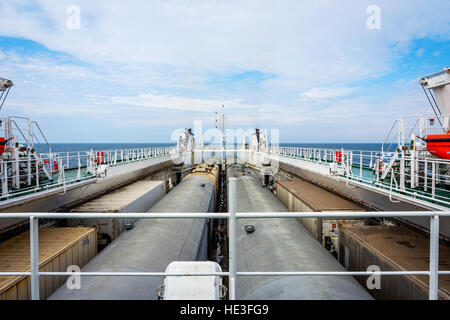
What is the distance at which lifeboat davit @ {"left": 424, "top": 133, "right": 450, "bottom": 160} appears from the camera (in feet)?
31.9

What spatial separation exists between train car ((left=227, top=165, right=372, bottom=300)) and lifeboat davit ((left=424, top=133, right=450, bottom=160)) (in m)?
6.25

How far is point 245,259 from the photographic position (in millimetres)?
7820

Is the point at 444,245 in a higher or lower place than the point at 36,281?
lower

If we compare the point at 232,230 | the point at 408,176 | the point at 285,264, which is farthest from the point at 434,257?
the point at 408,176

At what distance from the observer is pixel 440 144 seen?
9961 mm

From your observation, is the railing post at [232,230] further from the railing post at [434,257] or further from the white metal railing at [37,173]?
the white metal railing at [37,173]

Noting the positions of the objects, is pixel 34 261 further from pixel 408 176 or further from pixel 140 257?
pixel 408 176

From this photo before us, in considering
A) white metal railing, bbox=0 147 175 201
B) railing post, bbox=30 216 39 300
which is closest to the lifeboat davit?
railing post, bbox=30 216 39 300

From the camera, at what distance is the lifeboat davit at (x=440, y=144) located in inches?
383

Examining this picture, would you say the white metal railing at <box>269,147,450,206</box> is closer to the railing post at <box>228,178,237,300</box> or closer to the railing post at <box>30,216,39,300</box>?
the railing post at <box>228,178,237,300</box>
